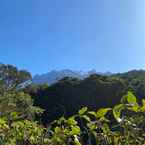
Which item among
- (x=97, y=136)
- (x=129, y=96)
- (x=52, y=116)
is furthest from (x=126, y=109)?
(x=52, y=116)

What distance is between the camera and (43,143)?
5.34 feet

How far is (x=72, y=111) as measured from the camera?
2747cm

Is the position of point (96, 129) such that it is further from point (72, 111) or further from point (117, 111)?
point (72, 111)

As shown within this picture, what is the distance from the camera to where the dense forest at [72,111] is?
1.31 metres

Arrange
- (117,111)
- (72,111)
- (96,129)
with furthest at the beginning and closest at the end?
1. (72,111)
2. (96,129)
3. (117,111)

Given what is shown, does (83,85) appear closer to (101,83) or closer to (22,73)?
(101,83)

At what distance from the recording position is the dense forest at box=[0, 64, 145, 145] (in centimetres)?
131

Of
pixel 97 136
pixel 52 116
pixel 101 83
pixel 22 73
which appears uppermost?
pixel 22 73

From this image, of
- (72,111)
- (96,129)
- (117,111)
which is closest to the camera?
(117,111)

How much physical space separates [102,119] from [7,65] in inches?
1241

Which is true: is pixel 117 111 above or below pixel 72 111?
below

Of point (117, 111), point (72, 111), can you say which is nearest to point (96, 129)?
point (117, 111)

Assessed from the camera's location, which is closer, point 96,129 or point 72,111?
point 96,129

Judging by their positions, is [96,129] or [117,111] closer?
[117,111]
